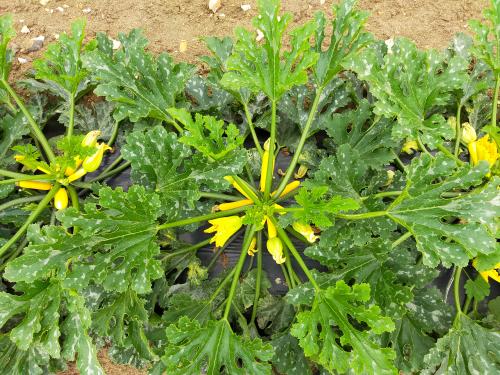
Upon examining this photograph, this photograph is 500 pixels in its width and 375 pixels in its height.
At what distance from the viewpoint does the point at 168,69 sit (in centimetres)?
251

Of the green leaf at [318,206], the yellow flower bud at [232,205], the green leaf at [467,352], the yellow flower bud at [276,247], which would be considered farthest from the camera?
the yellow flower bud at [232,205]

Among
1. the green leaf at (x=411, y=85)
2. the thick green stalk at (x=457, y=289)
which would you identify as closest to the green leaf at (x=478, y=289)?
the thick green stalk at (x=457, y=289)

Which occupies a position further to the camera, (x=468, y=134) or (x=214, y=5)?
(x=214, y=5)

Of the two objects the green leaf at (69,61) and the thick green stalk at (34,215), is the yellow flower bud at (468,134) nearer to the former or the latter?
the green leaf at (69,61)

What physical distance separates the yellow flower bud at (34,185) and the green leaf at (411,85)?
5.66ft

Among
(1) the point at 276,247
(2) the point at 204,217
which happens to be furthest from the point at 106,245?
(1) the point at 276,247

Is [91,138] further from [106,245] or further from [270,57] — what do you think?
[270,57]

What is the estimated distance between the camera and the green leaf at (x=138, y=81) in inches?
95.4

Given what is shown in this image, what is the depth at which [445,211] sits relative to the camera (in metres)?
2.08

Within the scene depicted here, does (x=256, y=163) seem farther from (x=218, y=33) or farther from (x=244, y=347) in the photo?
(x=218, y=33)

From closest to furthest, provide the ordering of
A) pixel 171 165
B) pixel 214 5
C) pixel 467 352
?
pixel 171 165, pixel 467 352, pixel 214 5

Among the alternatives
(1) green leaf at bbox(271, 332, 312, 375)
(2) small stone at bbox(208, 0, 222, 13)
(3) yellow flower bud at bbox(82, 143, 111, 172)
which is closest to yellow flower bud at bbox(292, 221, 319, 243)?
(1) green leaf at bbox(271, 332, 312, 375)

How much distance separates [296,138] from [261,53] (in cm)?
72

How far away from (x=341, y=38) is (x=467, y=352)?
1.66 meters
